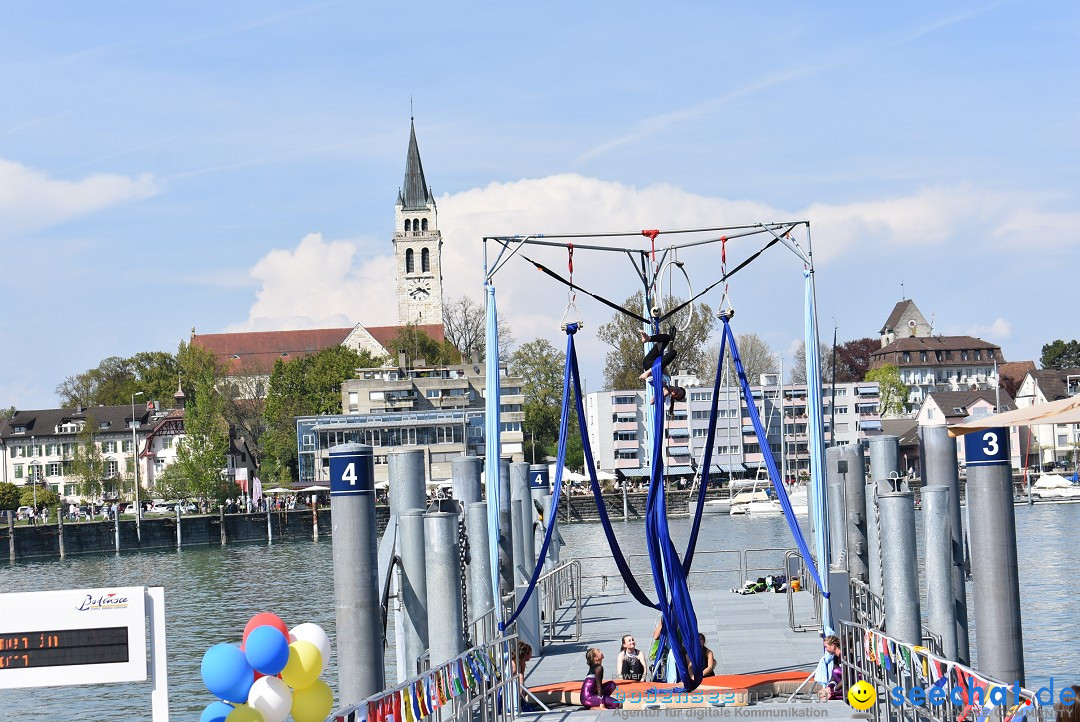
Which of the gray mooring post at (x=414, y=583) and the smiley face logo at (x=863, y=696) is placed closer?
the smiley face logo at (x=863, y=696)

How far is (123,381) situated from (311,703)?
507 ft

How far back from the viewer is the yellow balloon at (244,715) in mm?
11117

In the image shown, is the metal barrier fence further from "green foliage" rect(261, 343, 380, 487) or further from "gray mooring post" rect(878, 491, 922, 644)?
"green foliage" rect(261, 343, 380, 487)

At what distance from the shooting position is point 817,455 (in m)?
17.7

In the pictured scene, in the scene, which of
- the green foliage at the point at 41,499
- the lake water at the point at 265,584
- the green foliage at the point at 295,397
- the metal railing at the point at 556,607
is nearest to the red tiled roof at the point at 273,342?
the green foliage at the point at 295,397

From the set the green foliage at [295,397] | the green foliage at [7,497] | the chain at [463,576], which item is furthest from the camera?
the green foliage at [295,397]

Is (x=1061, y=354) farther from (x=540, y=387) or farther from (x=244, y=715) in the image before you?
(x=244, y=715)

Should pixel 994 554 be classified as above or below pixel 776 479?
below

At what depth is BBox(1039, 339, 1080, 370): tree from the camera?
591 feet

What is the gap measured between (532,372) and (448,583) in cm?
11209

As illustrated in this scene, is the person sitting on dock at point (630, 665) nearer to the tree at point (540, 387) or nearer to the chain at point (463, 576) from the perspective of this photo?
the chain at point (463, 576)

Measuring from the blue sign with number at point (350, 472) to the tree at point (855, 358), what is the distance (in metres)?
155

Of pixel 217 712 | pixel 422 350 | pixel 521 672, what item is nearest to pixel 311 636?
pixel 217 712

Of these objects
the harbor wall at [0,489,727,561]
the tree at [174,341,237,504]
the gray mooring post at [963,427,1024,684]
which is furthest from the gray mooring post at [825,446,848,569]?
the tree at [174,341,237,504]
